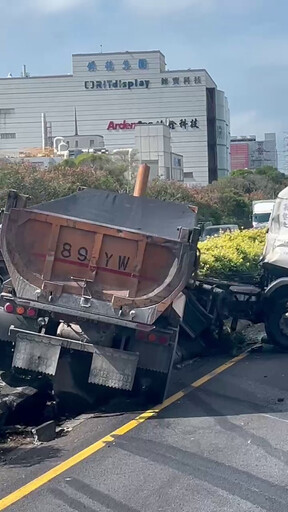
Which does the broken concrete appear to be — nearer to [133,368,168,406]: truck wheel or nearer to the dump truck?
the dump truck

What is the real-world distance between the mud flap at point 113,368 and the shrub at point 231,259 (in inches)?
189

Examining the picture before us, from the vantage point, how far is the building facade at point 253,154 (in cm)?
17625

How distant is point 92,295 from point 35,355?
2.95 feet

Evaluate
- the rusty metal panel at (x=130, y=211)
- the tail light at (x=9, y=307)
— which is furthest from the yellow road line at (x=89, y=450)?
the rusty metal panel at (x=130, y=211)

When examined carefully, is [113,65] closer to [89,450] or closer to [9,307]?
[9,307]

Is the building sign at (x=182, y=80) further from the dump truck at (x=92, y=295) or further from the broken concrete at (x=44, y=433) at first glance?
the broken concrete at (x=44, y=433)

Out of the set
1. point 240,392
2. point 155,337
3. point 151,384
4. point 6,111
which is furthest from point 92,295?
point 6,111

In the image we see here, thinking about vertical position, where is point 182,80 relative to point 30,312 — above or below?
above

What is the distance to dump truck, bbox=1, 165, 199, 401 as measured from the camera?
8758 mm

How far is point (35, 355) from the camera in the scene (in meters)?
8.85

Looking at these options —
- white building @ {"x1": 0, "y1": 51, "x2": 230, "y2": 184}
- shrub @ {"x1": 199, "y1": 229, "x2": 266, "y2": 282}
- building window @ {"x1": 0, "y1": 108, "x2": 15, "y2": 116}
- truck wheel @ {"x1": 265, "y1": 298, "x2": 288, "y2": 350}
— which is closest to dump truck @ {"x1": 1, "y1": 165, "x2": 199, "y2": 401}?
truck wheel @ {"x1": 265, "y1": 298, "x2": 288, "y2": 350}

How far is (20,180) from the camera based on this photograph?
30.6 m

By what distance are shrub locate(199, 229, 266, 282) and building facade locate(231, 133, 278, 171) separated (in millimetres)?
154280

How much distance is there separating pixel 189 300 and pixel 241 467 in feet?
15.6
